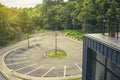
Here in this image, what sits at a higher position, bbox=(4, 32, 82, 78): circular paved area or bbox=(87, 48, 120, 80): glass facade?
bbox=(87, 48, 120, 80): glass facade

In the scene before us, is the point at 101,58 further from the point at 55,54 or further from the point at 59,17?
the point at 59,17

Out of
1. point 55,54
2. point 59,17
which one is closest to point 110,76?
point 55,54

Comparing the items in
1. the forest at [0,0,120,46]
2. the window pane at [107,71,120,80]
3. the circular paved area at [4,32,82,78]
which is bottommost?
the circular paved area at [4,32,82,78]

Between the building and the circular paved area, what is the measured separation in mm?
11730

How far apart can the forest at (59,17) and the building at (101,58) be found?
15.3 meters

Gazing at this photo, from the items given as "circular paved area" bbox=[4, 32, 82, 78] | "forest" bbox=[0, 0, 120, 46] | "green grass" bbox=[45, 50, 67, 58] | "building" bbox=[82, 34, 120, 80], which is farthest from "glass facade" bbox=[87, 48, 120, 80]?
"green grass" bbox=[45, 50, 67, 58]

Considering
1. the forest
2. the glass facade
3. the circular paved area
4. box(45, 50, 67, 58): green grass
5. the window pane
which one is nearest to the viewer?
the window pane

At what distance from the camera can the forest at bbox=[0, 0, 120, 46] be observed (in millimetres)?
46312

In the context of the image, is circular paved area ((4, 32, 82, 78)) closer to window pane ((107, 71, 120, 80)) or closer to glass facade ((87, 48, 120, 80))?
glass facade ((87, 48, 120, 80))

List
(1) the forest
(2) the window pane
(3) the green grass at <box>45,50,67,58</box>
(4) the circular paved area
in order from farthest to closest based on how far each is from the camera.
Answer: (1) the forest
(3) the green grass at <box>45,50,67,58</box>
(4) the circular paved area
(2) the window pane

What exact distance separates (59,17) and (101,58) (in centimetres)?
5248

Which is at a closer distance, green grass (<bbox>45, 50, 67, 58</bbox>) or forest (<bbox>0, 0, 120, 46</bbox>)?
green grass (<bbox>45, 50, 67, 58</bbox>)

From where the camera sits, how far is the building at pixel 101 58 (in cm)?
1437

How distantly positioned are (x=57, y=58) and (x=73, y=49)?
735 centimetres
